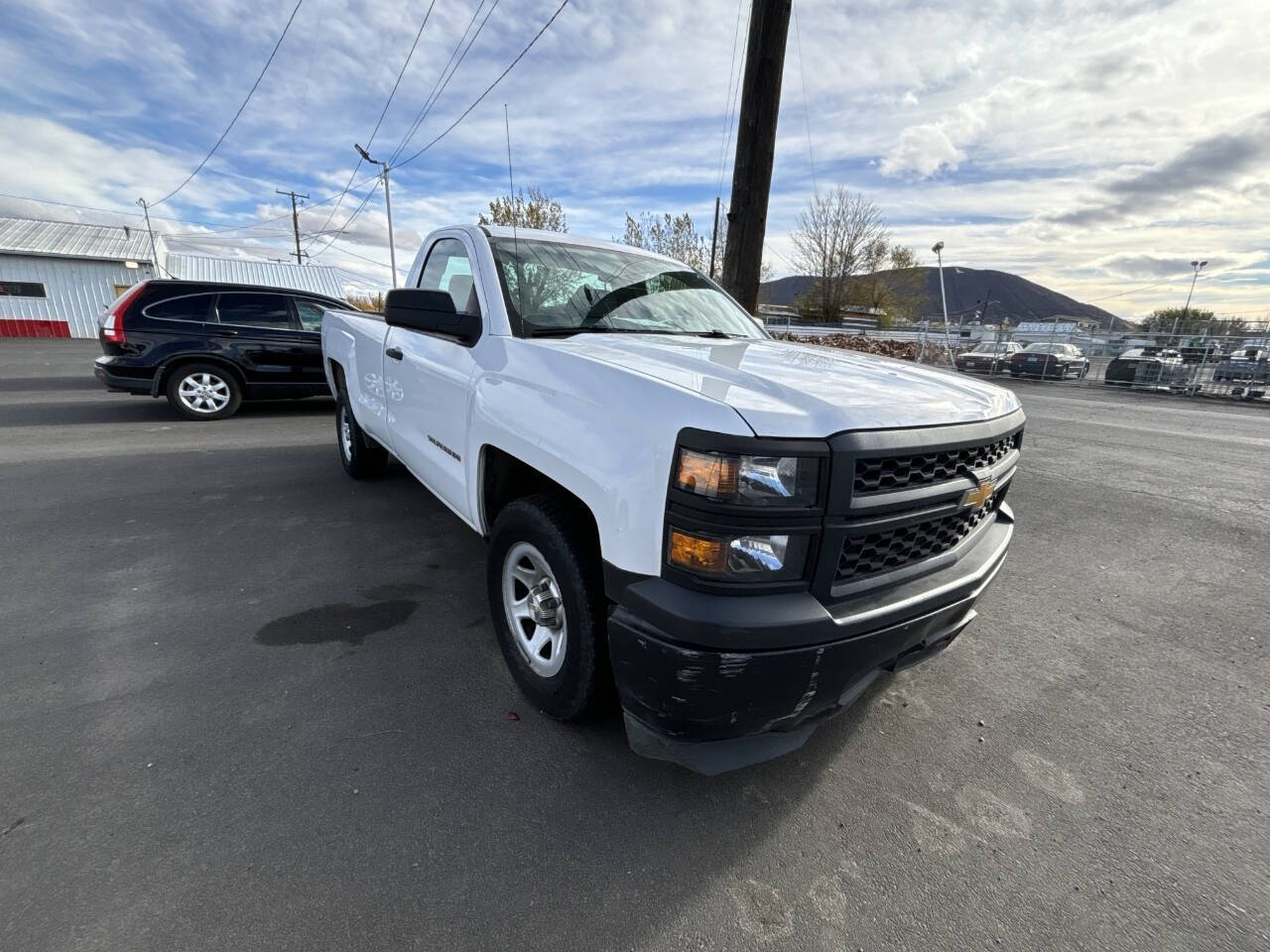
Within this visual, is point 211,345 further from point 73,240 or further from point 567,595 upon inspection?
point 73,240

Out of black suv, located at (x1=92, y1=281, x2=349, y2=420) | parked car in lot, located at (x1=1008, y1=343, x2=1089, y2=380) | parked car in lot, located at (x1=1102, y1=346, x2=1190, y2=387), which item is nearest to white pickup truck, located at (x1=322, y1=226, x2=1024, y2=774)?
black suv, located at (x1=92, y1=281, x2=349, y2=420)

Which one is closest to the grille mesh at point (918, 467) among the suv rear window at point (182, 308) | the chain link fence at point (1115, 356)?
the suv rear window at point (182, 308)

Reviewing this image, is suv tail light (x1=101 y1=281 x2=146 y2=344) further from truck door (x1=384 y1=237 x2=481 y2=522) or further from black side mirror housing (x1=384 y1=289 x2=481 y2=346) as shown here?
black side mirror housing (x1=384 y1=289 x2=481 y2=346)

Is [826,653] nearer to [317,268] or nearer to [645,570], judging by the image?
[645,570]

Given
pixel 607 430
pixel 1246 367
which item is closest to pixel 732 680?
pixel 607 430

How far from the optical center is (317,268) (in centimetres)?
3500

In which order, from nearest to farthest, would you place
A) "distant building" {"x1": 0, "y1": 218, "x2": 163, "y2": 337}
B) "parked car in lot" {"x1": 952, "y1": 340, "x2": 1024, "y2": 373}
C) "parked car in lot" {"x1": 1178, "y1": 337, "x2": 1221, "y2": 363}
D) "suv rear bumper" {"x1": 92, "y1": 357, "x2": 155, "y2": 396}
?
1. "suv rear bumper" {"x1": 92, "y1": 357, "x2": 155, "y2": 396}
2. "parked car in lot" {"x1": 1178, "y1": 337, "x2": 1221, "y2": 363}
3. "parked car in lot" {"x1": 952, "y1": 340, "x2": 1024, "y2": 373}
4. "distant building" {"x1": 0, "y1": 218, "x2": 163, "y2": 337}

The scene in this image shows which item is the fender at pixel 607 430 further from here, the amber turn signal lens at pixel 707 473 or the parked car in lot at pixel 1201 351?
the parked car in lot at pixel 1201 351

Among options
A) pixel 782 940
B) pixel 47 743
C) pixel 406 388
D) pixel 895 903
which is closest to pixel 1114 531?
pixel 895 903

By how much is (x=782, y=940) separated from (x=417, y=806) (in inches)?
46.3

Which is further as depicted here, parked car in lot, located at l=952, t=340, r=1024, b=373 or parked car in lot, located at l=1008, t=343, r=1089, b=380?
parked car in lot, located at l=952, t=340, r=1024, b=373

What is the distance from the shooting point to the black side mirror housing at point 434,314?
8.52 ft

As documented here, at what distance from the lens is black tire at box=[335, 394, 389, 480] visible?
530 cm

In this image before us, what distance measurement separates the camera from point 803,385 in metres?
1.92
